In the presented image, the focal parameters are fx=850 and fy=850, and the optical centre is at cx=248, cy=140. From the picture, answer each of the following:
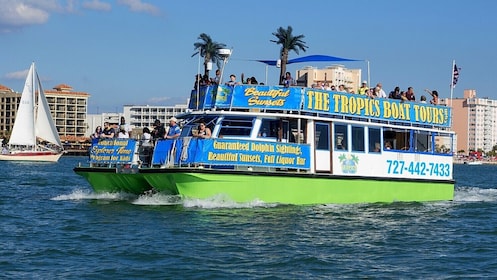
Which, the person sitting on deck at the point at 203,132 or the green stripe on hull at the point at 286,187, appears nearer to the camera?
the green stripe on hull at the point at 286,187

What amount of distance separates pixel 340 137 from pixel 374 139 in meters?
1.47

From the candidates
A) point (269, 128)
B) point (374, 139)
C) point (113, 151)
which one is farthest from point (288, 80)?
point (113, 151)

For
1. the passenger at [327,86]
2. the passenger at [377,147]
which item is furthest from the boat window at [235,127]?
the passenger at [377,147]

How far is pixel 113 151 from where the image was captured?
2472 centimetres

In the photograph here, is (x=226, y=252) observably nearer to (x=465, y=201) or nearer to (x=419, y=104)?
(x=419, y=104)

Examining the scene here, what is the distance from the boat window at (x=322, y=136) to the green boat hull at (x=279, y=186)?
0.96 meters

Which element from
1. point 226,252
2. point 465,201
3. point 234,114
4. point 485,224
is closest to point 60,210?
point 234,114

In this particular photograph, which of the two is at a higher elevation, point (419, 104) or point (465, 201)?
point (419, 104)

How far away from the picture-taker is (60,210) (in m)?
23.0

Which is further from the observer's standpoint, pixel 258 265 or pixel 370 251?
pixel 370 251

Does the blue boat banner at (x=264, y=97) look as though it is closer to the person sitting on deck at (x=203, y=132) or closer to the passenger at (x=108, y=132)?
the person sitting on deck at (x=203, y=132)

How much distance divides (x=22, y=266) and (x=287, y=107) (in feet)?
35.8

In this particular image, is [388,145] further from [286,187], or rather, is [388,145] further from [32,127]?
[32,127]

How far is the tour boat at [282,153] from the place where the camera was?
2216 centimetres
